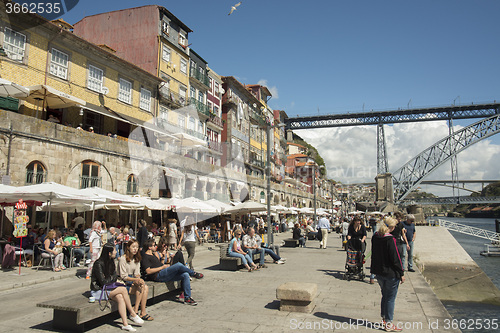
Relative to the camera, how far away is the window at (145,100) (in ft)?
92.0

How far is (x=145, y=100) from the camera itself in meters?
28.4

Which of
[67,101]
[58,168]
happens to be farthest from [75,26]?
[58,168]

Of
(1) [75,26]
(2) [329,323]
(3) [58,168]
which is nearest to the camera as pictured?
(2) [329,323]

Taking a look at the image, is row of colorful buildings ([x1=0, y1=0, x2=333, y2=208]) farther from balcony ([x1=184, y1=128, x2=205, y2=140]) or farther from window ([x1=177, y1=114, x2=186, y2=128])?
window ([x1=177, y1=114, x2=186, y2=128])

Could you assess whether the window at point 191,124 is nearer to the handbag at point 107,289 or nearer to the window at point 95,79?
the window at point 95,79

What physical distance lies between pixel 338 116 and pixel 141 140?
54508 millimetres

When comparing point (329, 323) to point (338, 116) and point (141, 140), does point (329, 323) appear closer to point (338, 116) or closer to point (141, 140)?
point (141, 140)

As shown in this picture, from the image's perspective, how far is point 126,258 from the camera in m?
6.97

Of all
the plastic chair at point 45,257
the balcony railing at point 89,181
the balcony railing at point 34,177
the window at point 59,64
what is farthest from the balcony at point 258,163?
the plastic chair at point 45,257

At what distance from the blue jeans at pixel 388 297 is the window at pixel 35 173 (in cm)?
1572

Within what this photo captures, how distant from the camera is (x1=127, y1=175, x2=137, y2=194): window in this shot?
73.5ft

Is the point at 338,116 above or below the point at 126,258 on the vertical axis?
above

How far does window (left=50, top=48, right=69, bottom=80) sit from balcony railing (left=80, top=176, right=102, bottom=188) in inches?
250

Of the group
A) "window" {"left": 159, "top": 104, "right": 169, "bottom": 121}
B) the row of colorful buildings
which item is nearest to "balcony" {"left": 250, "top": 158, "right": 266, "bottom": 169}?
the row of colorful buildings
